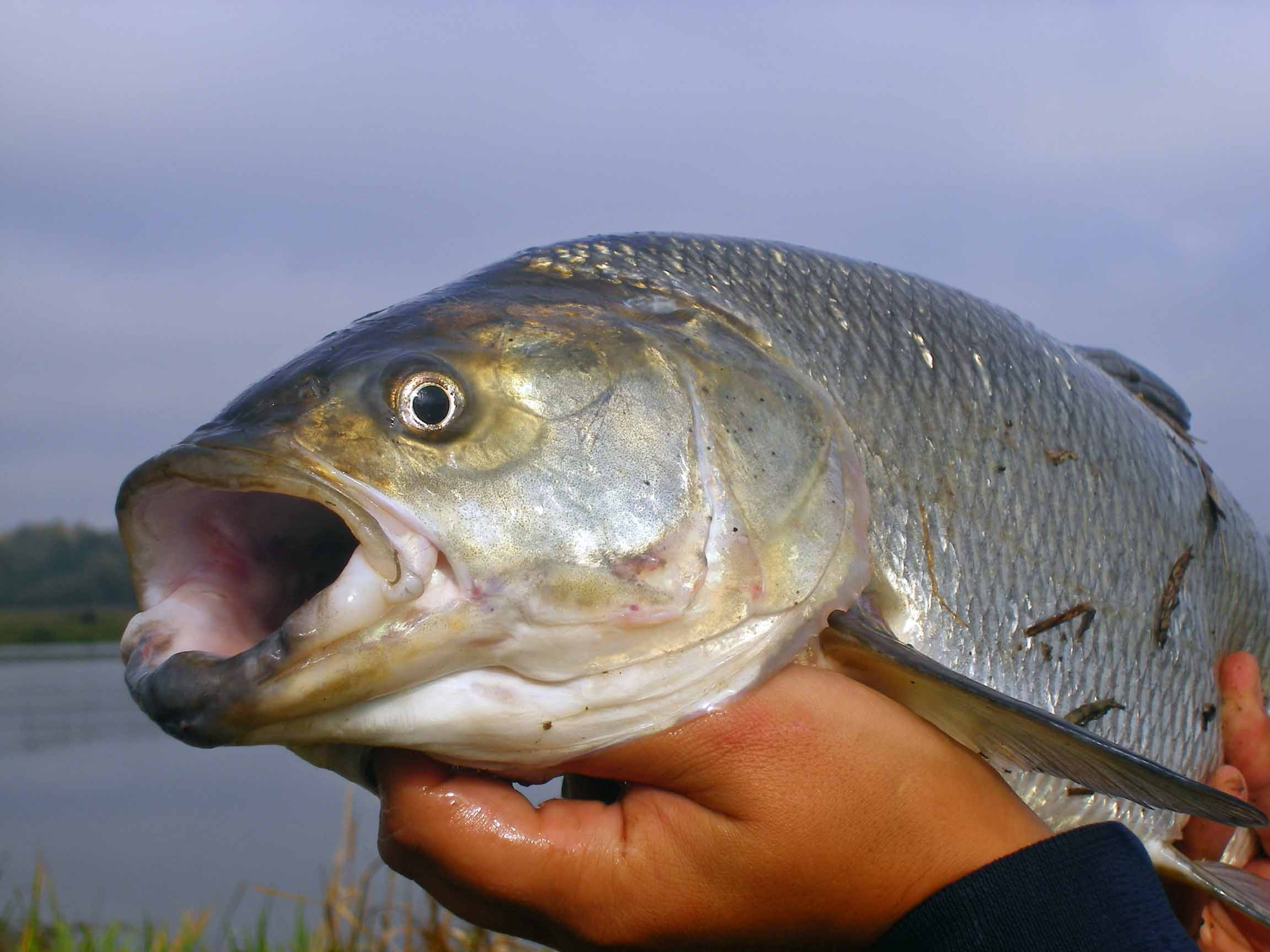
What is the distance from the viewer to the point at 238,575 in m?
1.88

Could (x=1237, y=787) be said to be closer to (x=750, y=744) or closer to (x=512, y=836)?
(x=750, y=744)

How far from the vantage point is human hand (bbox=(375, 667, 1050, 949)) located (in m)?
1.89

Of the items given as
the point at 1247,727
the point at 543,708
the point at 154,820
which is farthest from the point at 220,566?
the point at 154,820

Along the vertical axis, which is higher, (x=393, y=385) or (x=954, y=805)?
(x=393, y=385)

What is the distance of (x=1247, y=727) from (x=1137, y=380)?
1.06 m

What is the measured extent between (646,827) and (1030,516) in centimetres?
126

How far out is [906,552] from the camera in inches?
91.9

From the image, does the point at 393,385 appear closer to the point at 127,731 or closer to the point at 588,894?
the point at 588,894

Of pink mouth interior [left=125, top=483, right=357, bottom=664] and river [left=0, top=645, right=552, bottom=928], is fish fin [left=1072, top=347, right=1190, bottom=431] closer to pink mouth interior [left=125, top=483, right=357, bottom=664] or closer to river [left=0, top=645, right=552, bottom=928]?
pink mouth interior [left=125, top=483, right=357, bottom=664]

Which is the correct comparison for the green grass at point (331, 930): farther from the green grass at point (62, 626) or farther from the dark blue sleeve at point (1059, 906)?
the green grass at point (62, 626)

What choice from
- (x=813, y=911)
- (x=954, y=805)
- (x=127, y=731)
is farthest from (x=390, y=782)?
(x=127, y=731)

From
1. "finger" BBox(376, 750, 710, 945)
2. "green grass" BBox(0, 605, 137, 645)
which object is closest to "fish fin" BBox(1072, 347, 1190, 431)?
"finger" BBox(376, 750, 710, 945)

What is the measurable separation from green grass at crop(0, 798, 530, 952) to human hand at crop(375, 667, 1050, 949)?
2.89m

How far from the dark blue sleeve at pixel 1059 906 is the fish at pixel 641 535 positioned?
0.55ft
